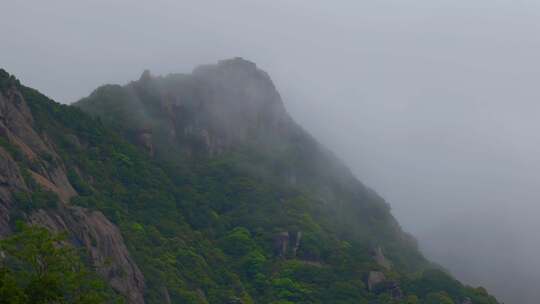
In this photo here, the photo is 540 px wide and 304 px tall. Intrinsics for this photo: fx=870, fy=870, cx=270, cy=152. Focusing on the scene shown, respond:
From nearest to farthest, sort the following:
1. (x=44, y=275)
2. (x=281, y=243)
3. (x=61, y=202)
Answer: (x=44, y=275)
(x=61, y=202)
(x=281, y=243)

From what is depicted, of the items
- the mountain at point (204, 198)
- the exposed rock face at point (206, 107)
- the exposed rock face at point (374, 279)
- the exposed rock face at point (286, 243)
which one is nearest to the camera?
the mountain at point (204, 198)

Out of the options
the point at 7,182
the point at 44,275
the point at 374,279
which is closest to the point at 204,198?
the point at 374,279

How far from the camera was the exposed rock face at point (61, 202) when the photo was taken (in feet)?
299

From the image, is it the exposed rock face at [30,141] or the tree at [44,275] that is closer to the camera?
the tree at [44,275]

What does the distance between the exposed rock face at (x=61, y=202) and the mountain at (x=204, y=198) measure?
209 millimetres

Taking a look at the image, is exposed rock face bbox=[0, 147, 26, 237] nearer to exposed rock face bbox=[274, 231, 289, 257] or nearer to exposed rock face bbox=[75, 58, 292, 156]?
exposed rock face bbox=[274, 231, 289, 257]

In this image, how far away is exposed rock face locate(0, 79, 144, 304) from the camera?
9119cm

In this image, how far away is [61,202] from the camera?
318 ft

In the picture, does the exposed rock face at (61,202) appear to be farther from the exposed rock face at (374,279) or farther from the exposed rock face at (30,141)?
the exposed rock face at (374,279)

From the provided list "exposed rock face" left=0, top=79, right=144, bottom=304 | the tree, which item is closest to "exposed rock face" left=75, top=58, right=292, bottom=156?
"exposed rock face" left=0, top=79, right=144, bottom=304

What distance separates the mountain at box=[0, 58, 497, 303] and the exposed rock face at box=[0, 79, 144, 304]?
21 cm

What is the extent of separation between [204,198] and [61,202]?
2080 inches

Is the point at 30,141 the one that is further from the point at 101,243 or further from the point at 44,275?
the point at 44,275

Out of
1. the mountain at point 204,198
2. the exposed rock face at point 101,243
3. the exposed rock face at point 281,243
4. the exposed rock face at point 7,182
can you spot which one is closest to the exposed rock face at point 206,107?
the mountain at point 204,198
